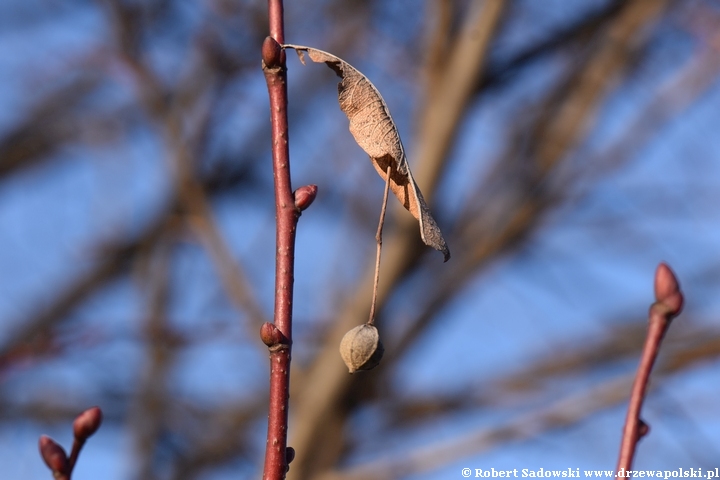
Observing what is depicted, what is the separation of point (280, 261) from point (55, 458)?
0.66 feet

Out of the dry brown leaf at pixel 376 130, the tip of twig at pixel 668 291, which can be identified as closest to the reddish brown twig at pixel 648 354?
the tip of twig at pixel 668 291

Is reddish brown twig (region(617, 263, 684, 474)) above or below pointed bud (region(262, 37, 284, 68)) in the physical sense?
below

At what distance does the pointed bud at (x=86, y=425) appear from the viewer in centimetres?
55

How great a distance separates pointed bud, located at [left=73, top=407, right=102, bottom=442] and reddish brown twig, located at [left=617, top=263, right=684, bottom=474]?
0.39 m

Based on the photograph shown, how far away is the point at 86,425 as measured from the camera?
56 cm

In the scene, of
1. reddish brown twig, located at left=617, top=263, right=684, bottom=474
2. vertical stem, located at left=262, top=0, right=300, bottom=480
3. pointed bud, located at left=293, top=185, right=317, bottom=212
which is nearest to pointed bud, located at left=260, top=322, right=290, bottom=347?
vertical stem, located at left=262, top=0, right=300, bottom=480

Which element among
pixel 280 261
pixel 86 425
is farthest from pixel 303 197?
pixel 86 425

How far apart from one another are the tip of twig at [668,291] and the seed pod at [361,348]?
0.23m

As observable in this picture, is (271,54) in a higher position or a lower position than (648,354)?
higher

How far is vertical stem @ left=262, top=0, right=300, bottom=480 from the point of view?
525 mm

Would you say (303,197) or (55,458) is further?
(303,197)

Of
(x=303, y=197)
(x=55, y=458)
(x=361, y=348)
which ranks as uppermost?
(x=303, y=197)

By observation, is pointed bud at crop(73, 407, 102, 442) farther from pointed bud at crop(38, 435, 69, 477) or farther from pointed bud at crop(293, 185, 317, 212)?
pointed bud at crop(293, 185, 317, 212)

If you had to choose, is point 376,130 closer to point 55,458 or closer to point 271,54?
point 271,54
